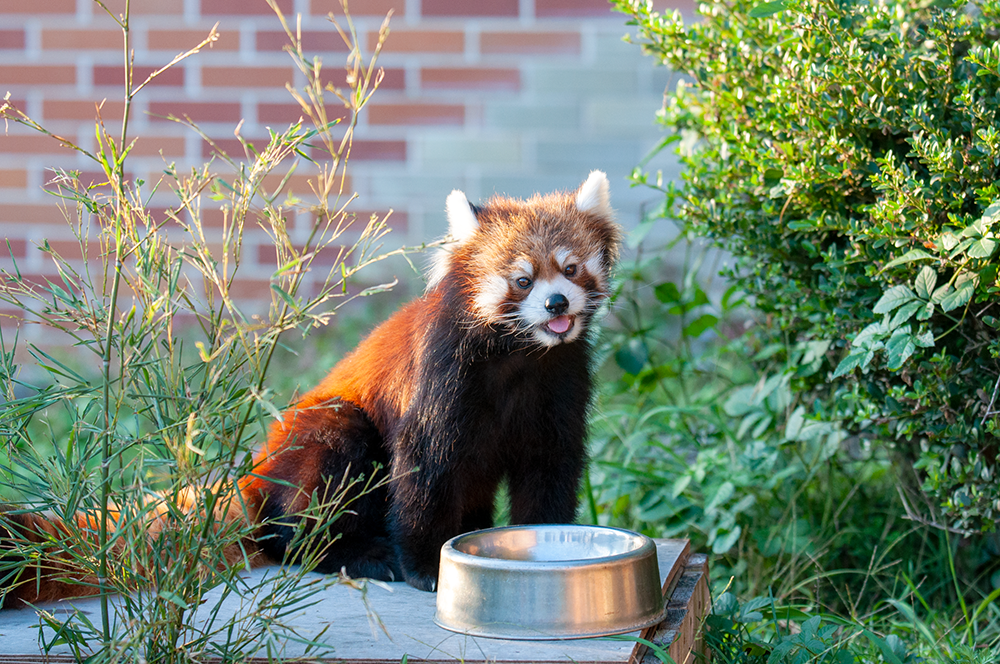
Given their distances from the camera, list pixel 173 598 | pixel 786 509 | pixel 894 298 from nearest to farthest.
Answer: pixel 173 598
pixel 894 298
pixel 786 509

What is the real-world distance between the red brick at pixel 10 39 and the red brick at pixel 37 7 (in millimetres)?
128

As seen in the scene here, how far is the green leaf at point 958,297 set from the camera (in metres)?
2.40

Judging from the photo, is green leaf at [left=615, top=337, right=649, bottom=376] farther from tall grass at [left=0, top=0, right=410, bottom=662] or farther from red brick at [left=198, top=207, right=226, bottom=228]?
red brick at [left=198, top=207, right=226, bottom=228]

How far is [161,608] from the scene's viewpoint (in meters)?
1.85

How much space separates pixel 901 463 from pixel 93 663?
8.91ft

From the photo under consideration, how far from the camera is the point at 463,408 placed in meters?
2.66

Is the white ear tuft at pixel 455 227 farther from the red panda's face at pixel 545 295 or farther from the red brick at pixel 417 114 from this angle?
the red brick at pixel 417 114

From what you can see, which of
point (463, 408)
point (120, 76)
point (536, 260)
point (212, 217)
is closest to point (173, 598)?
point (463, 408)

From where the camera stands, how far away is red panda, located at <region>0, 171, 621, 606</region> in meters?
2.67

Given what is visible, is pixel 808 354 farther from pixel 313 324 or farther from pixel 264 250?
pixel 264 250

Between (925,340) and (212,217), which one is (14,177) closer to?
(212,217)

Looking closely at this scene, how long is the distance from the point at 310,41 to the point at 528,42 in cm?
141

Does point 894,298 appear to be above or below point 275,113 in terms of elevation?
below

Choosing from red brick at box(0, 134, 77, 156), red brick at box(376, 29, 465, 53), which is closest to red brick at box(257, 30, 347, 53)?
red brick at box(376, 29, 465, 53)
